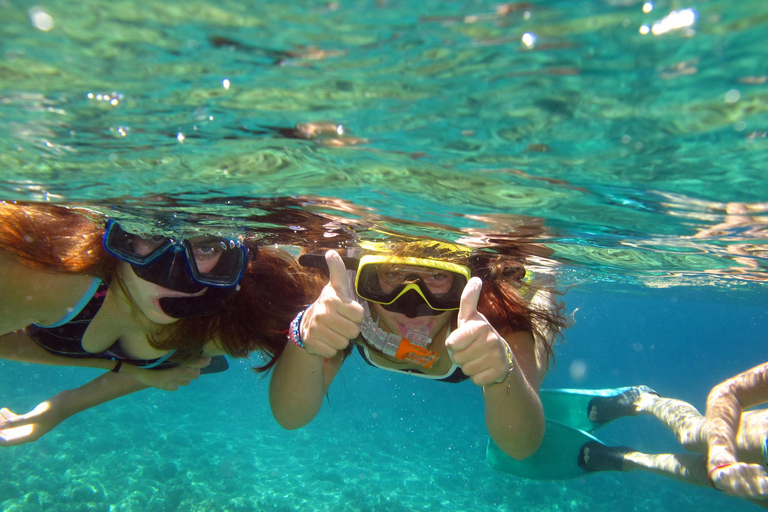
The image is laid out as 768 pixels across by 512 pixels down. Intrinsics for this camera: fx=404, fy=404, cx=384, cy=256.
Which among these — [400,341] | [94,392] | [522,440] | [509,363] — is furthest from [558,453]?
[94,392]

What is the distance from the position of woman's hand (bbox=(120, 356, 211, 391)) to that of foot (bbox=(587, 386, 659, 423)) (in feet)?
→ 30.2

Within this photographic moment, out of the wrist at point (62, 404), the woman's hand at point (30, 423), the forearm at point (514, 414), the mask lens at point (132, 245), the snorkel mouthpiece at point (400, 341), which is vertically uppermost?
the mask lens at point (132, 245)

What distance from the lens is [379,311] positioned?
555 centimetres

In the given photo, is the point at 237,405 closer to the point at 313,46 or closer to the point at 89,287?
the point at 89,287

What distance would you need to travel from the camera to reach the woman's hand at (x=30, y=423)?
20.6 feet

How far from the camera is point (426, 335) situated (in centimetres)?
528

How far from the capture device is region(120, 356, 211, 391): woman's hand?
241 inches

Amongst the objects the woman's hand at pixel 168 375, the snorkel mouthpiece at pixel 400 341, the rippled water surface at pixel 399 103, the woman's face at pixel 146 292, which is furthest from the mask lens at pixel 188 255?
the woman's hand at pixel 168 375

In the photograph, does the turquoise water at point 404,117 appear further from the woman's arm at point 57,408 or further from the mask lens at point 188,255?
the woman's arm at point 57,408

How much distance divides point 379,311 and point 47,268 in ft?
12.3

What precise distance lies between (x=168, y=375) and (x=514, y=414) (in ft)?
16.6

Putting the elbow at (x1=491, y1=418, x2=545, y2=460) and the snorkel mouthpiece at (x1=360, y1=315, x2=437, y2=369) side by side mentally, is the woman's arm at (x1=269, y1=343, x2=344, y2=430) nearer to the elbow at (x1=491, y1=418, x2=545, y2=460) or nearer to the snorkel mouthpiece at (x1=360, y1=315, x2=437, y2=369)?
the snorkel mouthpiece at (x1=360, y1=315, x2=437, y2=369)

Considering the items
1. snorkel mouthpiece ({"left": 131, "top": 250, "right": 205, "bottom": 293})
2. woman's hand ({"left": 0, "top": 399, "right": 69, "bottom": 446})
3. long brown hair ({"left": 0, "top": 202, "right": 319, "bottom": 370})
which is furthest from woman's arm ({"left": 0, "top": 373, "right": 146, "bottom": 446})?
snorkel mouthpiece ({"left": 131, "top": 250, "right": 205, "bottom": 293})

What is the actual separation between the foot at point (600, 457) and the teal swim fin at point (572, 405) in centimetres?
108
